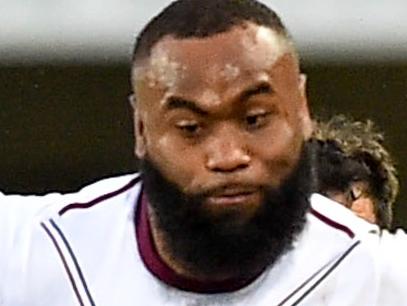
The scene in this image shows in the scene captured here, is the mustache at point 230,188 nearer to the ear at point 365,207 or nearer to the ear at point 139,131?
the ear at point 139,131

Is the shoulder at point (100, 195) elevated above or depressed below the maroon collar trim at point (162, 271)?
above

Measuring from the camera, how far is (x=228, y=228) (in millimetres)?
1707

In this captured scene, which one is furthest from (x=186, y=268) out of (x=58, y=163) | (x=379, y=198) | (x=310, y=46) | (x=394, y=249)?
(x=58, y=163)

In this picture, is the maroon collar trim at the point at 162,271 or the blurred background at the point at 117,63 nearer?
the maroon collar trim at the point at 162,271

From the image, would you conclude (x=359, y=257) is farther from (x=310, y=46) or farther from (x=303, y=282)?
(x=310, y=46)

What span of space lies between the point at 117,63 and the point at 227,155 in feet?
10.1

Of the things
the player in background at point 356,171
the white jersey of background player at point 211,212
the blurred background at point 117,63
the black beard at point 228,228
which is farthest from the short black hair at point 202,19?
the blurred background at point 117,63

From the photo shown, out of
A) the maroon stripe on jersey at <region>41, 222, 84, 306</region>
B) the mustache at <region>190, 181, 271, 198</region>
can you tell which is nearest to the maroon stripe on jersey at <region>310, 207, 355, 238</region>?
the mustache at <region>190, 181, 271, 198</region>

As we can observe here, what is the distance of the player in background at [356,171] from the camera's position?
2385 mm

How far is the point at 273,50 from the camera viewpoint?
5.63 ft

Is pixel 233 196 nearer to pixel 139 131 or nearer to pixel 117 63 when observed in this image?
pixel 139 131

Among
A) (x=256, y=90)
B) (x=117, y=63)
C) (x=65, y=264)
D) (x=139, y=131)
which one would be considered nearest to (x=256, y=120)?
(x=256, y=90)

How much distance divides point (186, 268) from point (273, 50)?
0.68 ft

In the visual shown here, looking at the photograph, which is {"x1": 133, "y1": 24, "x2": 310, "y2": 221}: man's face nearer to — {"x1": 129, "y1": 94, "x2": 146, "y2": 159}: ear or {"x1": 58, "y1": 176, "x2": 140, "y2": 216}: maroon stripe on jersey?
{"x1": 129, "y1": 94, "x2": 146, "y2": 159}: ear
